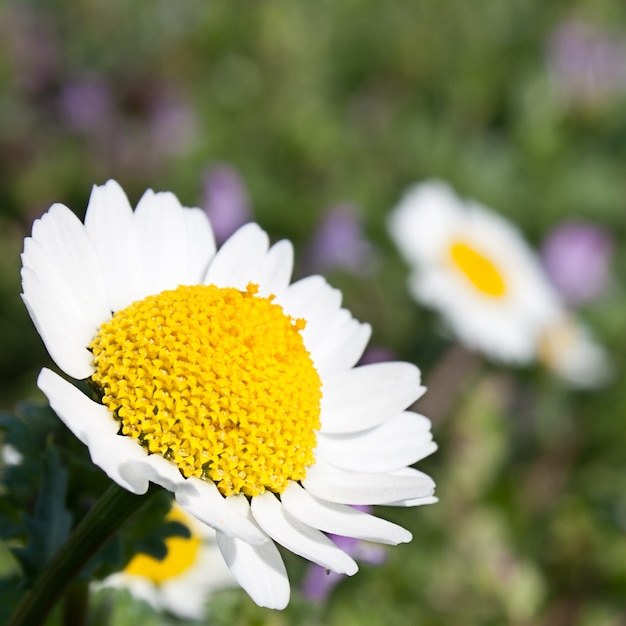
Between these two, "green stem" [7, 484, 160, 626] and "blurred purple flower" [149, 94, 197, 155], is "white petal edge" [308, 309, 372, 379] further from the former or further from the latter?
"blurred purple flower" [149, 94, 197, 155]

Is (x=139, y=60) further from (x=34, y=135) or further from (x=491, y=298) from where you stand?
(x=491, y=298)

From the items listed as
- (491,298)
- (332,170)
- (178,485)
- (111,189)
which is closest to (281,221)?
(332,170)

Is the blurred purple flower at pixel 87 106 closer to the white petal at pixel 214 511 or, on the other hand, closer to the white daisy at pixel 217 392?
the white daisy at pixel 217 392

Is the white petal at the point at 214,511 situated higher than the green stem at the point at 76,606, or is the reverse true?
the white petal at the point at 214,511

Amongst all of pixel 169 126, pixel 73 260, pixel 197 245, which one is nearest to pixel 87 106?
→ pixel 169 126

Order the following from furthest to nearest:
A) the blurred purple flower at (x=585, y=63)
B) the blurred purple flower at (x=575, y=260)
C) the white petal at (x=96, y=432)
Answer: the blurred purple flower at (x=585, y=63) → the blurred purple flower at (x=575, y=260) → the white petal at (x=96, y=432)

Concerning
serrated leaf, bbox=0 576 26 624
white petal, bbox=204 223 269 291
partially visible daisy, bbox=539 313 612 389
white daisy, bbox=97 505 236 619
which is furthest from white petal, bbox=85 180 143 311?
partially visible daisy, bbox=539 313 612 389

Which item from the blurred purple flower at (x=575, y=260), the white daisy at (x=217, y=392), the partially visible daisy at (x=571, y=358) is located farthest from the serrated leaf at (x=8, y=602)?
the blurred purple flower at (x=575, y=260)
